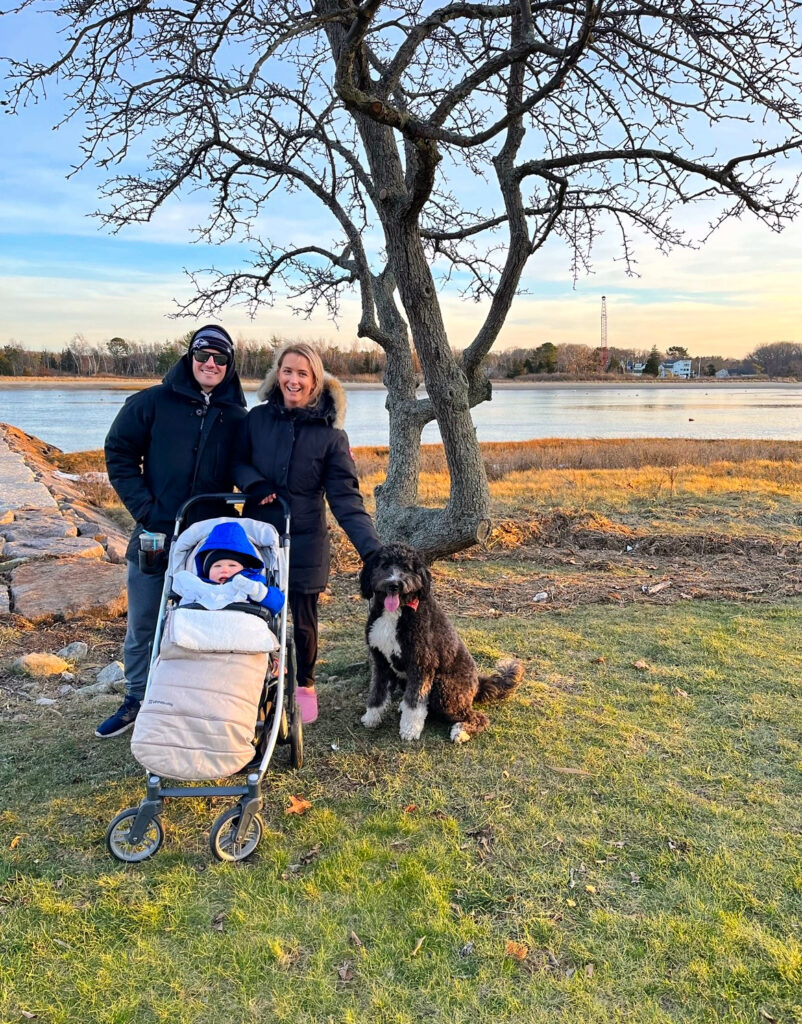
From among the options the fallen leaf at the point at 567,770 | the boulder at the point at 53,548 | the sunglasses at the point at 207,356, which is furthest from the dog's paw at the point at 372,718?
the boulder at the point at 53,548

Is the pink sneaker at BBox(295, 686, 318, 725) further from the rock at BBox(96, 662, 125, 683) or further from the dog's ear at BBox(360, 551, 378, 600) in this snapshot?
the rock at BBox(96, 662, 125, 683)

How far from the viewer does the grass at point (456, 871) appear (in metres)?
2.27

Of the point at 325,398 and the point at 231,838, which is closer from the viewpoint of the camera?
the point at 231,838

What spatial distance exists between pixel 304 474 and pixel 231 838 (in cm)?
183

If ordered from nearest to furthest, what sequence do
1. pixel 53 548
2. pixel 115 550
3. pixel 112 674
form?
1. pixel 112 674
2. pixel 53 548
3. pixel 115 550

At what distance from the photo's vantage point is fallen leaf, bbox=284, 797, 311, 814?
325 cm

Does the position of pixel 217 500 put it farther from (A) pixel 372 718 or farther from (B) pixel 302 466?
(A) pixel 372 718

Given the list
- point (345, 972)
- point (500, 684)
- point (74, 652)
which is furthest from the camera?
point (74, 652)

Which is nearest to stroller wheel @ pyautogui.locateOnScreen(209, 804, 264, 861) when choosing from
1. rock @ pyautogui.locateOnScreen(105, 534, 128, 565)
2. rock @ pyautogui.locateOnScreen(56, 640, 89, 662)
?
rock @ pyautogui.locateOnScreen(56, 640, 89, 662)

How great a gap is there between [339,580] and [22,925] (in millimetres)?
5098

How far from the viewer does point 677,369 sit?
12356 cm

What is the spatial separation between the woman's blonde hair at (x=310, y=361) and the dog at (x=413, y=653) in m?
0.95

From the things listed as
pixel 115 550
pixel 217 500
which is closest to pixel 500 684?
pixel 217 500

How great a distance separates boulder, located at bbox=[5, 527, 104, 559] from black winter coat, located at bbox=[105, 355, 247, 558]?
396 centimetres
